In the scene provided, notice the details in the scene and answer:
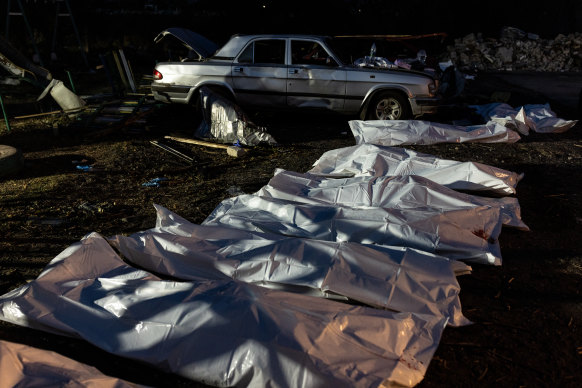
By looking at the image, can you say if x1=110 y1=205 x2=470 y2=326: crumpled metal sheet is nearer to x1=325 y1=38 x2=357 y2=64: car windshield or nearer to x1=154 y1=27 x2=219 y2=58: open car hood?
x1=325 y1=38 x2=357 y2=64: car windshield

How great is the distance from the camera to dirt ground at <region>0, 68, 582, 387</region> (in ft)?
8.61

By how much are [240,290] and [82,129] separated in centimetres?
632

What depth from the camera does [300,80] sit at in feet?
24.9

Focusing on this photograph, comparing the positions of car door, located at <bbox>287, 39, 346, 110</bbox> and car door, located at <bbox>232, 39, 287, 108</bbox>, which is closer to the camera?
car door, located at <bbox>287, 39, 346, 110</bbox>

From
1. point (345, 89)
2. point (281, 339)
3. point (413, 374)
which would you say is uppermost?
point (345, 89)

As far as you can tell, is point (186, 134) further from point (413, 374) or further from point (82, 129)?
point (413, 374)

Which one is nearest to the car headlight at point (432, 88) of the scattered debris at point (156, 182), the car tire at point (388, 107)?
the car tire at point (388, 107)

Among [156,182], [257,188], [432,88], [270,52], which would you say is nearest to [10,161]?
[156,182]

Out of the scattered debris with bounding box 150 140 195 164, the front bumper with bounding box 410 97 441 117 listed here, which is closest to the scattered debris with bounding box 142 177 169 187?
the scattered debris with bounding box 150 140 195 164

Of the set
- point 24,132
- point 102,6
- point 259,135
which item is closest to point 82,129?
point 24,132

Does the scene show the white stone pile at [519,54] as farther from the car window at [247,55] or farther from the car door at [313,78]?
the car window at [247,55]

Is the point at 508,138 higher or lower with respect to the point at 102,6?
lower

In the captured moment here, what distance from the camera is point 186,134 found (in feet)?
24.6

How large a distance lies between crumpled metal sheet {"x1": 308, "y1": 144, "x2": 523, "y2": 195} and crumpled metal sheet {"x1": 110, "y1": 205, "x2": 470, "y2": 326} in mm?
1653
